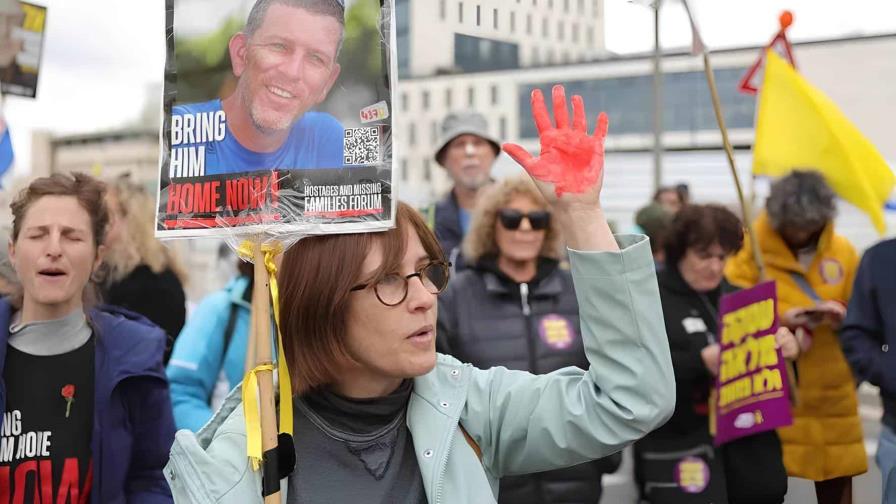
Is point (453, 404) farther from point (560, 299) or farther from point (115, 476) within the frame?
point (560, 299)

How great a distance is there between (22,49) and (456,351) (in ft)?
6.71

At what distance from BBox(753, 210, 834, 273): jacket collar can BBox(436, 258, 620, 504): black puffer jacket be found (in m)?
1.26

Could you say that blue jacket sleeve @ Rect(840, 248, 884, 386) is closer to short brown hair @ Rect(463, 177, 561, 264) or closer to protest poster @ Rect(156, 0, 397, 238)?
short brown hair @ Rect(463, 177, 561, 264)

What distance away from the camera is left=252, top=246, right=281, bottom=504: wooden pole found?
1.87 m

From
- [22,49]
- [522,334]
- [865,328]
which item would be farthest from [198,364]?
[865,328]

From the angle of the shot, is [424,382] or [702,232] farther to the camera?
[702,232]

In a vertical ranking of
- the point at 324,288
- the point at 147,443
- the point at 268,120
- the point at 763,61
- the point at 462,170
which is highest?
the point at 763,61

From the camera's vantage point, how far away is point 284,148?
80.4 inches

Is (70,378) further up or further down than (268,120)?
further down

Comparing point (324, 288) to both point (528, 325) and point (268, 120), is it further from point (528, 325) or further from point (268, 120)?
point (528, 325)

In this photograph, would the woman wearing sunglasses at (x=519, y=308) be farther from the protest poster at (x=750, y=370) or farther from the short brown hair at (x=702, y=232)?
the short brown hair at (x=702, y=232)

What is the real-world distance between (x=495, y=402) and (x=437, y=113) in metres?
4.54

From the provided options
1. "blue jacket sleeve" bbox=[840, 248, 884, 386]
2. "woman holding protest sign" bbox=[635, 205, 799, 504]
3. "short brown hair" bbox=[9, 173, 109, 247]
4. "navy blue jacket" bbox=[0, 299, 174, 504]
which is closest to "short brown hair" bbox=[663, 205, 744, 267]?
"woman holding protest sign" bbox=[635, 205, 799, 504]

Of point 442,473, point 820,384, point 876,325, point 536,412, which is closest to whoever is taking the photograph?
point 442,473
